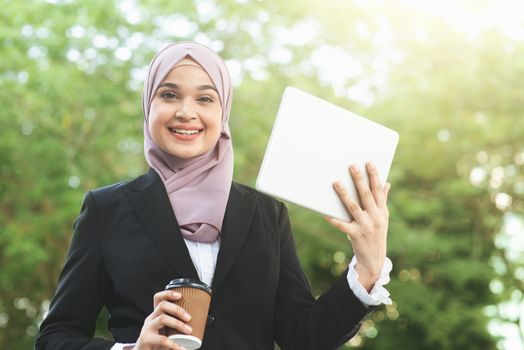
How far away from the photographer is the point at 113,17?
834cm

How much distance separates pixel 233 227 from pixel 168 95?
39 centimetres

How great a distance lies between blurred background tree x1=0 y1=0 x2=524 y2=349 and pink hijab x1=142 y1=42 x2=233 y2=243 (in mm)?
5973

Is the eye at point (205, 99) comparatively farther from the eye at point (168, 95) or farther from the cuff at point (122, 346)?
the cuff at point (122, 346)

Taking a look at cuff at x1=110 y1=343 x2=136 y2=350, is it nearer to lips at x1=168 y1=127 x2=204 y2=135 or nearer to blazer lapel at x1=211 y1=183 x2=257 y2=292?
blazer lapel at x1=211 y1=183 x2=257 y2=292

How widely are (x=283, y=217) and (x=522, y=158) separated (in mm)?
9175

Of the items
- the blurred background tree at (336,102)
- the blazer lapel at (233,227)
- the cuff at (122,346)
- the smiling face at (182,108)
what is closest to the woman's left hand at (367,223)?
the blazer lapel at (233,227)

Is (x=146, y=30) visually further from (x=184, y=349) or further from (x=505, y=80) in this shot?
(x=184, y=349)

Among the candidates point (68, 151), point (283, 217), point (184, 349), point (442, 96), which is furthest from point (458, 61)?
point (184, 349)

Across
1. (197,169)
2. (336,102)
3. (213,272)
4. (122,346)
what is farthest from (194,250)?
(336,102)

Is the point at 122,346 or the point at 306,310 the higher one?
the point at 306,310

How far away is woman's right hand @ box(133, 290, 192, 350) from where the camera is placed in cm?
156

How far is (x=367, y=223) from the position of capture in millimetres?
1801

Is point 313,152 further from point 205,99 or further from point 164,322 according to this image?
point 164,322

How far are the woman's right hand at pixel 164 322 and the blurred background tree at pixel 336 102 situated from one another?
6479 millimetres
